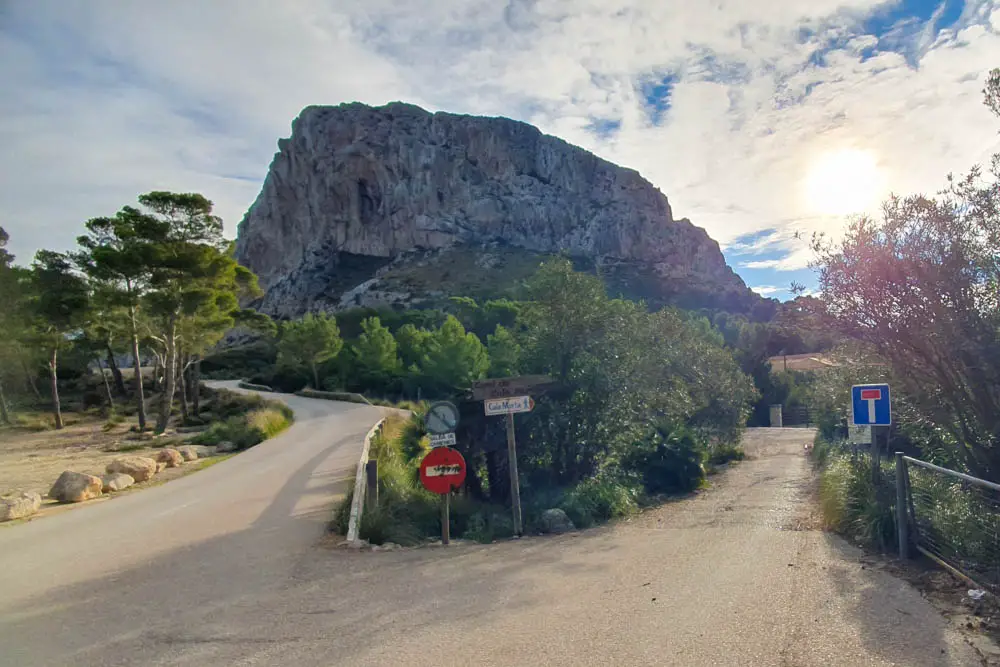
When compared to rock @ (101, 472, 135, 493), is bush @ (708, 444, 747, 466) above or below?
below

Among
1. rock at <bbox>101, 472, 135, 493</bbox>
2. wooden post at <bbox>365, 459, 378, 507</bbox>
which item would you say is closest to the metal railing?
wooden post at <bbox>365, 459, 378, 507</bbox>

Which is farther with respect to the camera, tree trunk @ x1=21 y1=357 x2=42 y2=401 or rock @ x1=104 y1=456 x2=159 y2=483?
tree trunk @ x1=21 y1=357 x2=42 y2=401

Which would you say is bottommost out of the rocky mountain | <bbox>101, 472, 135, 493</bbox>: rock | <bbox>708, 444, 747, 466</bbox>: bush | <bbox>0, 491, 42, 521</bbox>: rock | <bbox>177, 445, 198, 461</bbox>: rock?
<bbox>708, 444, 747, 466</bbox>: bush

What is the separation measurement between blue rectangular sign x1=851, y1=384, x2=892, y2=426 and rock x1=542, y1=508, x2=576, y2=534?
4451 mm

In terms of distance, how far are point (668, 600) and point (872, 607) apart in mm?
1675

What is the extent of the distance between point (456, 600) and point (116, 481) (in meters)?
11.3

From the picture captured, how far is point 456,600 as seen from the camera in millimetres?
5711

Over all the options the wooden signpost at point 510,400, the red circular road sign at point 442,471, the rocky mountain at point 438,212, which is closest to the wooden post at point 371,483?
the red circular road sign at point 442,471

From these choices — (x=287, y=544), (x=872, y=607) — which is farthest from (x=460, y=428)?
(x=872, y=607)

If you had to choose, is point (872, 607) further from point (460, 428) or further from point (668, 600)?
point (460, 428)

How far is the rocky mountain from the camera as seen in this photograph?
122312mm

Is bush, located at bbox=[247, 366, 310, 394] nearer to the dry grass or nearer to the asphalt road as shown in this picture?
the dry grass

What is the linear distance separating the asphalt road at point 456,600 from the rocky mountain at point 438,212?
340 feet

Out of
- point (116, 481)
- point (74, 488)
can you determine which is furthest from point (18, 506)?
point (116, 481)
